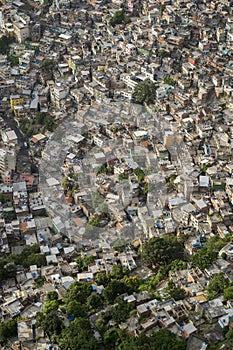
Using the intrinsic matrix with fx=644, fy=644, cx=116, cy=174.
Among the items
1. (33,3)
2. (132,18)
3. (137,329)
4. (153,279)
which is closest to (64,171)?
(153,279)

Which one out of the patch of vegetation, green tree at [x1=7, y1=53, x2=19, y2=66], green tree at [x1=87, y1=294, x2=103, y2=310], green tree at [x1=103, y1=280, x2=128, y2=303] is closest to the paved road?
the patch of vegetation

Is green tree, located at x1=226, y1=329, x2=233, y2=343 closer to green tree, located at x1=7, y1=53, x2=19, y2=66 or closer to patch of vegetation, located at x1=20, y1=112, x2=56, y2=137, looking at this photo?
patch of vegetation, located at x1=20, y1=112, x2=56, y2=137

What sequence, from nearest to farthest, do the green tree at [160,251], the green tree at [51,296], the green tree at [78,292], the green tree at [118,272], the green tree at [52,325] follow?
the green tree at [52,325]
the green tree at [78,292]
the green tree at [51,296]
the green tree at [118,272]
the green tree at [160,251]

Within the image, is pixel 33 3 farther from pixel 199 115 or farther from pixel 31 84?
pixel 199 115

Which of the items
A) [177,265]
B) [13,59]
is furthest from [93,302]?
[13,59]

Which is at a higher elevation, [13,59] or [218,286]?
[218,286]

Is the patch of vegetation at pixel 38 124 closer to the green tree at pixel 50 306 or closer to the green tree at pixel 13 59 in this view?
the green tree at pixel 13 59

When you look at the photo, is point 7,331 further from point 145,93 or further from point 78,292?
point 145,93

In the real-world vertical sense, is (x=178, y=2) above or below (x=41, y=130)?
above

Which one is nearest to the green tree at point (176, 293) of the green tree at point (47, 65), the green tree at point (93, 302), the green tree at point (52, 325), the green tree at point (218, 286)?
the green tree at point (218, 286)
